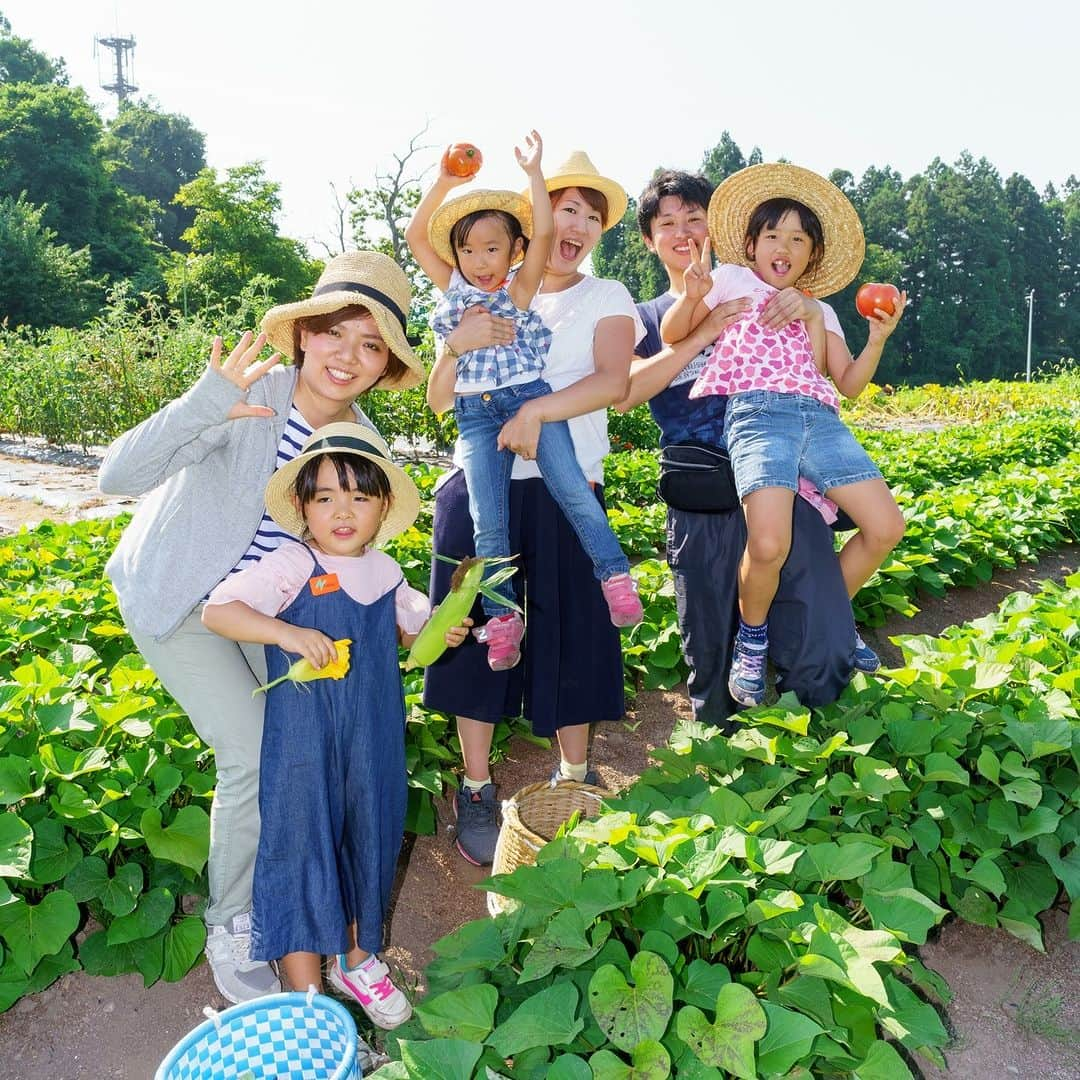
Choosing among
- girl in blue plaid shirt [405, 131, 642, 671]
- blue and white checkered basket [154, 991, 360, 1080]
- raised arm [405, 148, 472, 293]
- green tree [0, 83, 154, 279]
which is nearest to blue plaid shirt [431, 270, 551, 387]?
girl in blue plaid shirt [405, 131, 642, 671]

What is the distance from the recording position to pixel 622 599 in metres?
2.77

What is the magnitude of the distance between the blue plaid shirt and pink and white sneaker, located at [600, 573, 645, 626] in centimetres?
Answer: 66

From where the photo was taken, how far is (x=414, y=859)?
122 inches

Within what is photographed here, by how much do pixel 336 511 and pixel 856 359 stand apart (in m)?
1.76

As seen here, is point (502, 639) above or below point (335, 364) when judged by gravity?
below

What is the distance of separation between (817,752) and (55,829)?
1.99 m

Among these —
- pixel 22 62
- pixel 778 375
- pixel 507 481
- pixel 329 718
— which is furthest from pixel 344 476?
pixel 22 62

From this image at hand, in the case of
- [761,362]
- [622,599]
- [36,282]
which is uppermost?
[36,282]

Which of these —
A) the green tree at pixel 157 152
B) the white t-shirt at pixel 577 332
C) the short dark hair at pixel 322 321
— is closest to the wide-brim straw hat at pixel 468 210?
the white t-shirt at pixel 577 332

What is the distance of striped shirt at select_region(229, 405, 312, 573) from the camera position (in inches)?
90.1

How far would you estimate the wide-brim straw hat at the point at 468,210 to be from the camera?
9.00 ft

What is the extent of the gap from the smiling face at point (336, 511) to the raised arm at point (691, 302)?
3.77ft

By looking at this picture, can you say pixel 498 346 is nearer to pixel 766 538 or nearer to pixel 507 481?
pixel 507 481

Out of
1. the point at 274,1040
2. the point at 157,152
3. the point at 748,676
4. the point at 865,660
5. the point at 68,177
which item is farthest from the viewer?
the point at 157,152
